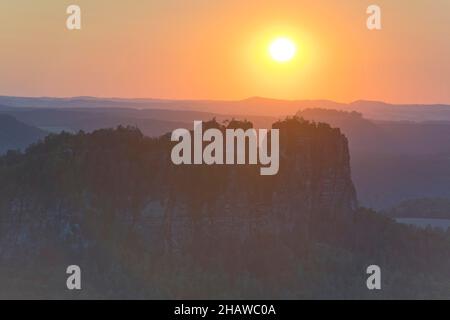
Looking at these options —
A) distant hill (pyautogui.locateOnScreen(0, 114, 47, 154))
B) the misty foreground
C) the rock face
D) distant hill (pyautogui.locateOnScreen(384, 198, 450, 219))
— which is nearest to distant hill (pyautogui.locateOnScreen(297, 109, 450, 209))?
distant hill (pyautogui.locateOnScreen(384, 198, 450, 219))

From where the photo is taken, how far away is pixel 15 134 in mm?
88500

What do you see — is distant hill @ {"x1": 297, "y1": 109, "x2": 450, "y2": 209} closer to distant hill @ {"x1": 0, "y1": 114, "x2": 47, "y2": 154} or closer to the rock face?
the rock face

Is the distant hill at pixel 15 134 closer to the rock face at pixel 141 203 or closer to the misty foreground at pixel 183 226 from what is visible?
the misty foreground at pixel 183 226

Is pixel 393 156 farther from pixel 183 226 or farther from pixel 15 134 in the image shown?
pixel 183 226

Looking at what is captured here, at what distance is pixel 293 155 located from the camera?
2589 inches

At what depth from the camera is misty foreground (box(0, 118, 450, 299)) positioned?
60.5m

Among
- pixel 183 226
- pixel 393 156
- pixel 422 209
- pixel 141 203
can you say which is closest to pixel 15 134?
pixel 422 209

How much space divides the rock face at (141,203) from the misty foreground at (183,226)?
6 cm

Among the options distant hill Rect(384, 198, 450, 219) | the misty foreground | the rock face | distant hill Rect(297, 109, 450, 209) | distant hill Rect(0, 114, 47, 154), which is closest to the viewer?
the misty foreground

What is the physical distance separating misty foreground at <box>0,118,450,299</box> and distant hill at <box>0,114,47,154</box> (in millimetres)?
16566

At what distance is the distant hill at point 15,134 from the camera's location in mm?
84438

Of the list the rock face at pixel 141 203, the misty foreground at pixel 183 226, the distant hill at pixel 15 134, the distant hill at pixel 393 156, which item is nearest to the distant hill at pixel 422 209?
the distant hill at pixel 393 156

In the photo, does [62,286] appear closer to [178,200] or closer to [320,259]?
[178,200]

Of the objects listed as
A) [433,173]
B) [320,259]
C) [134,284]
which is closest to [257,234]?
[320,259]
